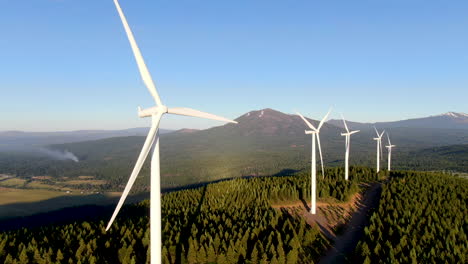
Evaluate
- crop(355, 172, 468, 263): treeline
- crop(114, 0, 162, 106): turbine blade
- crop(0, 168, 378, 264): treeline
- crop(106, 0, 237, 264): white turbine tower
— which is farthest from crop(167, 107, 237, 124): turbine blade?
crop(355, 172, 468, 263): treeline

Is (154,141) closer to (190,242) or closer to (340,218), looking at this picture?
(190,242)

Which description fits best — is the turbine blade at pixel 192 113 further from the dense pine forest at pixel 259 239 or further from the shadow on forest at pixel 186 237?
the shadow on forest at pixel 186 237

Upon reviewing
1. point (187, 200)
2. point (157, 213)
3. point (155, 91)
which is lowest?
point (187, 200)

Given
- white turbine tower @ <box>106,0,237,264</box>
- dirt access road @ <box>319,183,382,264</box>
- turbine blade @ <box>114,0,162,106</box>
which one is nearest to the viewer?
white turbine tower @ <box>106,0,237,264</box>

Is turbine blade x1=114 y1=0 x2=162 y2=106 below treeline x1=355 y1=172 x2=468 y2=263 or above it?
above

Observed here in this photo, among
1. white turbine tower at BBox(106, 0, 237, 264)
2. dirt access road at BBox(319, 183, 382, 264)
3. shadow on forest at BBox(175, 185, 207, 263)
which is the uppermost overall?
white turbine tower at BBox(106, 0, 237, 264)

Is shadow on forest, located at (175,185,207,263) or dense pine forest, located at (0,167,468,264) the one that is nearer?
dense pine forest, located at (0,167,468,264)

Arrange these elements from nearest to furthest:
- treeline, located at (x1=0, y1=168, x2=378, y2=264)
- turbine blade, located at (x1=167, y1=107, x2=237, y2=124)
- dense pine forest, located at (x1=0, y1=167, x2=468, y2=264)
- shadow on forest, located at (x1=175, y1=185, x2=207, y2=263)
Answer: turbine blade, located at (x1=167, y1=107, x2=237, y2=124) < dense pine forest, located at (x1=0, y1=167, x2=468, y2=264) < treeline, located at (x1=0, y1=168, x2=378, y2=264) < shadow on forest, located at (x1=175, y1=185, x2=207, y2=263)

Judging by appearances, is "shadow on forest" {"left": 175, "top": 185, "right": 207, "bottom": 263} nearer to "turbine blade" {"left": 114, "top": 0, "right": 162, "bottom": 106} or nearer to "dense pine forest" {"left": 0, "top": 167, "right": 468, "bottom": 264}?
"dense pine forest" {"left": 0, "top": 167, "right": 468, "bottom": 264}

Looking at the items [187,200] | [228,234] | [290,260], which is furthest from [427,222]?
[187,200]

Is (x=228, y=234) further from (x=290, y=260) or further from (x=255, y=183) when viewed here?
(x=255, y=183)
